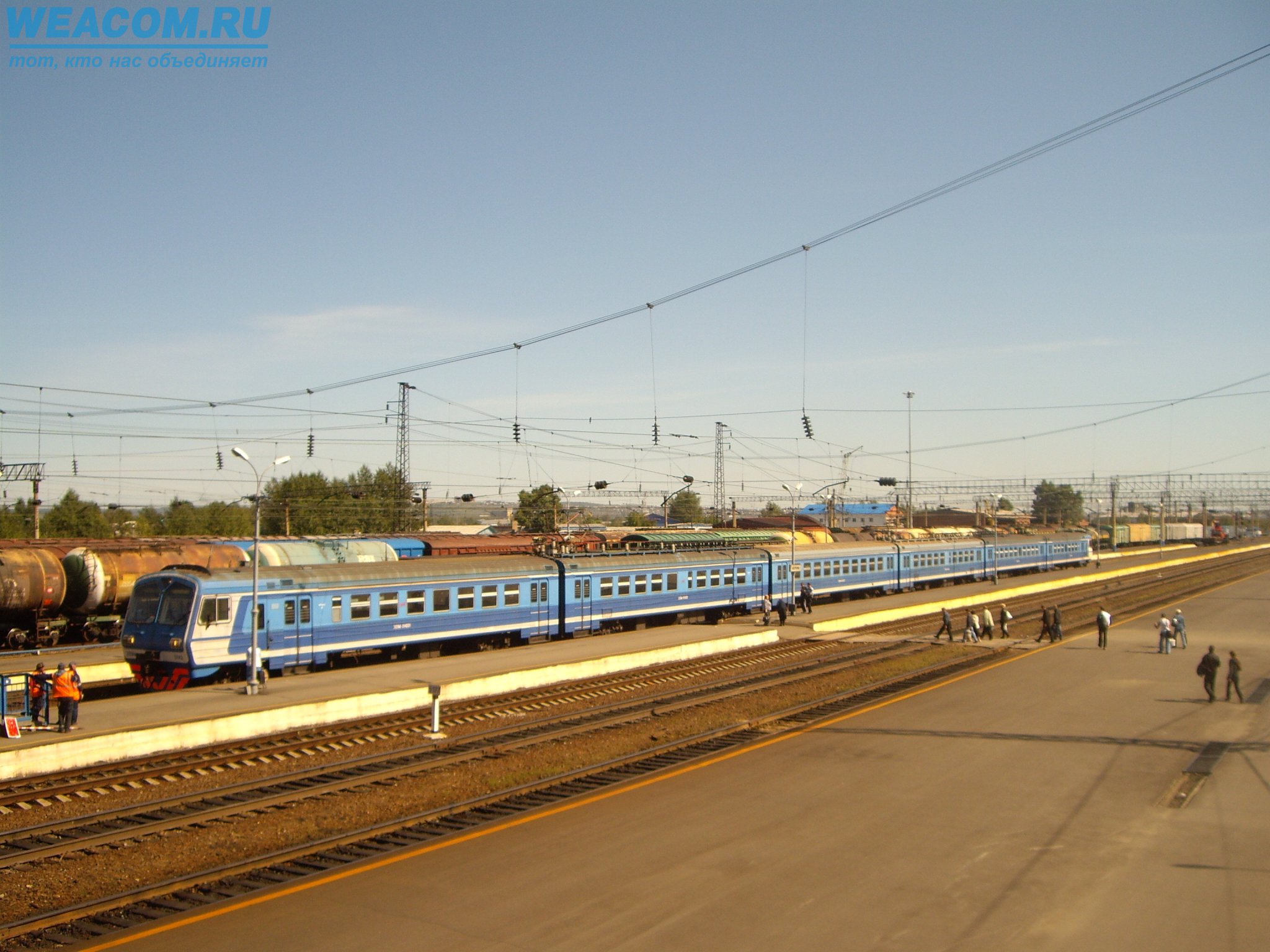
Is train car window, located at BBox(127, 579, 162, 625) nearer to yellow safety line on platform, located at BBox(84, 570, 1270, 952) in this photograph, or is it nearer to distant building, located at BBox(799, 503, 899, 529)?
yellow safety line on platform, located at BBox(84, 570, 1270, 952)

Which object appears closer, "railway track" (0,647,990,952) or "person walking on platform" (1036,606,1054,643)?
"railway track" (0,647,990,952)

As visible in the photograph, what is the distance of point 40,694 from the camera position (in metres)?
19.2

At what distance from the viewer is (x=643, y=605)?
127ft

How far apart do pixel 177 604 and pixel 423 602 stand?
24.4ft

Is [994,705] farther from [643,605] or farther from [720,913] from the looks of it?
[643,605]

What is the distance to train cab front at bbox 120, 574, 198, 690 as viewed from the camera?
947 inches

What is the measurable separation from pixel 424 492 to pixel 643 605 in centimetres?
2053

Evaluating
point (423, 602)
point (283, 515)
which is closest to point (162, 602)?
point (423, 602)

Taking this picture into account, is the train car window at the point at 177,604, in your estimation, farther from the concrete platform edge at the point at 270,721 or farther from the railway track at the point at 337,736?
the railway track at the point at 337,736

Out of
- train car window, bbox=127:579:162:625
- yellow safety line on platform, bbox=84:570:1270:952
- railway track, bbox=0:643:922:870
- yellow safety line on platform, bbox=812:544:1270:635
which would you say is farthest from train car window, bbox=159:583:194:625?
yellow safety line on platform, bbox=812:544:1270:635

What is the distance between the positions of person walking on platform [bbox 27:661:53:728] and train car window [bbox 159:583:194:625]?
4.60 metres

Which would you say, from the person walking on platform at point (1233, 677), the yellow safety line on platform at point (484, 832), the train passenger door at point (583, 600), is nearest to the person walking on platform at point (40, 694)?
the yellow safety line on platform at point (484, 832)

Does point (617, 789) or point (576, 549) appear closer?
point (617, 789)

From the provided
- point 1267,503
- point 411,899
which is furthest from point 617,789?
point 1267,503
